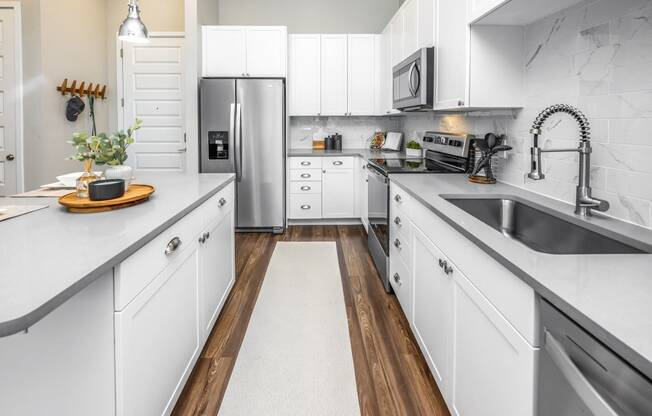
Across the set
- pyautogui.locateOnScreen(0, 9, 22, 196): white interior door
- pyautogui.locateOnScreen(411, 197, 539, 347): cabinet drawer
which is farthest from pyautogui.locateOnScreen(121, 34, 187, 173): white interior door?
pyautogui.locateOnScreen(411, 197, 539, 347): cabinet drawer

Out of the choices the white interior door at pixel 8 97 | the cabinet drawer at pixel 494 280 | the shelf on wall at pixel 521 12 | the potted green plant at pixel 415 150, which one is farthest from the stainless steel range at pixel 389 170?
the white interior door at pixel 8 97

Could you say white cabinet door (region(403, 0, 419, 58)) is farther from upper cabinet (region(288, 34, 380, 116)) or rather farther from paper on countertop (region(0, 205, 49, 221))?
paper on countertop (region(0, 205, 49, 221))

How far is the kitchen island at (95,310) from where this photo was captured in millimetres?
1077

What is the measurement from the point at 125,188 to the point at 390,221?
173 cm

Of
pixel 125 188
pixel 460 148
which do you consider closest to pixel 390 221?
pixel 460 148

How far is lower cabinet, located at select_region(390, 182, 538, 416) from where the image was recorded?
1147mm

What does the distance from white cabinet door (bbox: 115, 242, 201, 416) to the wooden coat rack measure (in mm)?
3645

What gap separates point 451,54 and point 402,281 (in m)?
1.37

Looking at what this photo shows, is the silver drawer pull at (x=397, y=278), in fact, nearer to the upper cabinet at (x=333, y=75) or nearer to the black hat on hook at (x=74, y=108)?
the upper cabinet at (x=333, y=75)

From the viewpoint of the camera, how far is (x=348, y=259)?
4125mm

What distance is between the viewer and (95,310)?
1.26 meters

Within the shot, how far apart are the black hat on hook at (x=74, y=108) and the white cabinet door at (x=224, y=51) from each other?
134 cm

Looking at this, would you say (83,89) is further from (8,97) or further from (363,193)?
(363,193)

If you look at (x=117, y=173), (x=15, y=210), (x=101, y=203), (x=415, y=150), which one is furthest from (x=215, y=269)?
(x=415, y=150)
